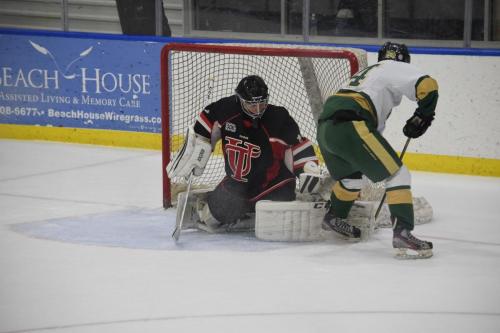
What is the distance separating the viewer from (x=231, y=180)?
558cm

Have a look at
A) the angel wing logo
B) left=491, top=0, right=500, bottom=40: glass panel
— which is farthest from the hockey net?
left=491, top=0, right=500, bottom=40: glass panel

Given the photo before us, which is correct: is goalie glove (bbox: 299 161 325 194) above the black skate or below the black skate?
above

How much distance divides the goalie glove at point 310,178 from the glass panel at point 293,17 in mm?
3019

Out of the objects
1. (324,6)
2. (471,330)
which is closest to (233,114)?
(471,330)

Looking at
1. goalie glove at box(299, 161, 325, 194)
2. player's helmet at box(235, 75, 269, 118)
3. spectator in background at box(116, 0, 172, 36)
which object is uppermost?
spectator in background at box(116, 0, 172, 36)

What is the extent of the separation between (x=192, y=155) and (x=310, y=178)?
0.63 m

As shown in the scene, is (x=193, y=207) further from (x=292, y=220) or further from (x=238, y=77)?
(x=238, y=77)

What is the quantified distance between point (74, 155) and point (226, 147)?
2.94 meters

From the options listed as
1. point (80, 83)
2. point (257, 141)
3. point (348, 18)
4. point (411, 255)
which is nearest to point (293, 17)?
point (348, 18)

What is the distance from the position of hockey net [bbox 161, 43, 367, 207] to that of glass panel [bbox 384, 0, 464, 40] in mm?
1135

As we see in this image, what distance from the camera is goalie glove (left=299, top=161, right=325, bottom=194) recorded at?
17.6 ft

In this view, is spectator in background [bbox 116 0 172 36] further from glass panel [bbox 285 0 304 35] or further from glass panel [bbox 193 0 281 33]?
glass panel [bbox 285 0 304 35]

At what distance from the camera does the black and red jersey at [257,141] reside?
216 inches

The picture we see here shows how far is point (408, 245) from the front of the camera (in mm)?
5062
